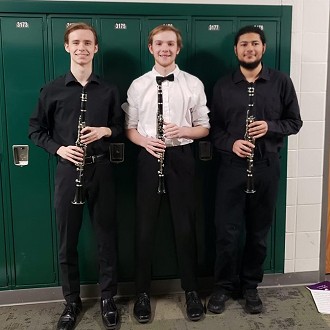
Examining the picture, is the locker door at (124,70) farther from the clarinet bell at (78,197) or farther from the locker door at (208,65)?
the clarinet bell at (78,197)

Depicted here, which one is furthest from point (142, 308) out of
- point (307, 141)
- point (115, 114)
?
point (307, 141)

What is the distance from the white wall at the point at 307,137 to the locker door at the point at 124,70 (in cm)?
36

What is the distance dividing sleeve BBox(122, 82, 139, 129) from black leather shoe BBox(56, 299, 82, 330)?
1145 mm

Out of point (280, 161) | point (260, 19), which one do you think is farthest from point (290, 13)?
point (280, 161)

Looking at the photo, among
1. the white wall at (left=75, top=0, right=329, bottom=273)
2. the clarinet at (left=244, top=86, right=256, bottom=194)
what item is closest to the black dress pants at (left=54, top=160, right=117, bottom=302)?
the clarinet at (left=244, top=86, right=256, bottom=194)

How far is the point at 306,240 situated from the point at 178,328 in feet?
3.82

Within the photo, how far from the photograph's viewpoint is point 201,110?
2799 millimetres

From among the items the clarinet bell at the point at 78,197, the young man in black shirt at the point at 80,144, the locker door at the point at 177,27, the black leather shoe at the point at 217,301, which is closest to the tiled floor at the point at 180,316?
the black leather shoe at the point at 217,301

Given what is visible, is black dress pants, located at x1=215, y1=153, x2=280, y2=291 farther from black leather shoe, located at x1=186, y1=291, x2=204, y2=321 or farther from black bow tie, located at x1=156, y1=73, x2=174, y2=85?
black bow tie, located at x1=156, y1=73, x2=174, y2=85

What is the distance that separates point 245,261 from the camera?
3006 mm

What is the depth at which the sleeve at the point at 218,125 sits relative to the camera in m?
2.80

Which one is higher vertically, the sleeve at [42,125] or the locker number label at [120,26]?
the locker number label at [120,26]

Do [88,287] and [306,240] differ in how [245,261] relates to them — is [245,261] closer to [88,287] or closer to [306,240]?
[306,240]

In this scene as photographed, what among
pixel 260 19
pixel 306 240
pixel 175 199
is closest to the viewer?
pixel 175 199
